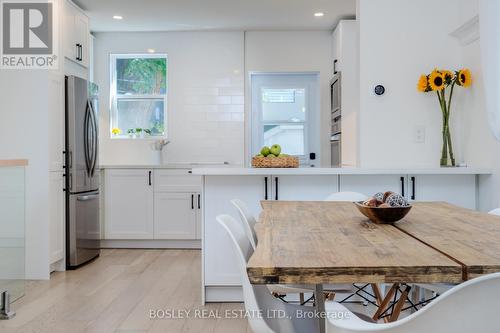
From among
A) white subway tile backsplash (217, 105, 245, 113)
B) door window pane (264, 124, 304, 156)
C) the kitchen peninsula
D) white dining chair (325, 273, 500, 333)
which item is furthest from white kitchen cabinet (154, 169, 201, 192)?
white dining chair (325, 273, 500, 333)

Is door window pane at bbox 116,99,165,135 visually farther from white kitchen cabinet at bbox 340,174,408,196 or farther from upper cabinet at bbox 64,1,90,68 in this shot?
white kitchen cabinet at bbox 340,174,408,196

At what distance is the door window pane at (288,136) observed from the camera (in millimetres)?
5801

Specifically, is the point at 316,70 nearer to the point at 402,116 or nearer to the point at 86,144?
the point at 402,116

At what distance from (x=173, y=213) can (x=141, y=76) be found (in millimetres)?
1956

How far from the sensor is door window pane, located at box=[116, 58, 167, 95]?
18.9 ft

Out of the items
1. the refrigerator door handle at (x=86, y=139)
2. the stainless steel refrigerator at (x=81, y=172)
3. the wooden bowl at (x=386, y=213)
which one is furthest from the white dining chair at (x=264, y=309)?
the refrigerator door handle at (x=86, y=139)

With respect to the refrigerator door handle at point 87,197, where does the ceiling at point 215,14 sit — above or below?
above

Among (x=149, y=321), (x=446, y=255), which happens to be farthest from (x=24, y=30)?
(x=446, y=255)

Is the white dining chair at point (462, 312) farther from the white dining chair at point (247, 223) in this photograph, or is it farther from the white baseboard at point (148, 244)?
the white baseboard at point (148, 244)

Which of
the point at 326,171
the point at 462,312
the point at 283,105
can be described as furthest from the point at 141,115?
the point at 462,312

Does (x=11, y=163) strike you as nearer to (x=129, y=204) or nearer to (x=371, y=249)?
(x=129, y=204)

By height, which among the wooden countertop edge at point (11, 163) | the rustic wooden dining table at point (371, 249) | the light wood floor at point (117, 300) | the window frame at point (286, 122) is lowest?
the light wood floor at point (117, 300)

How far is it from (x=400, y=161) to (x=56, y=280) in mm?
3092

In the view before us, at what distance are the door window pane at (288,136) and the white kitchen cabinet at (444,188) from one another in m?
2.71
